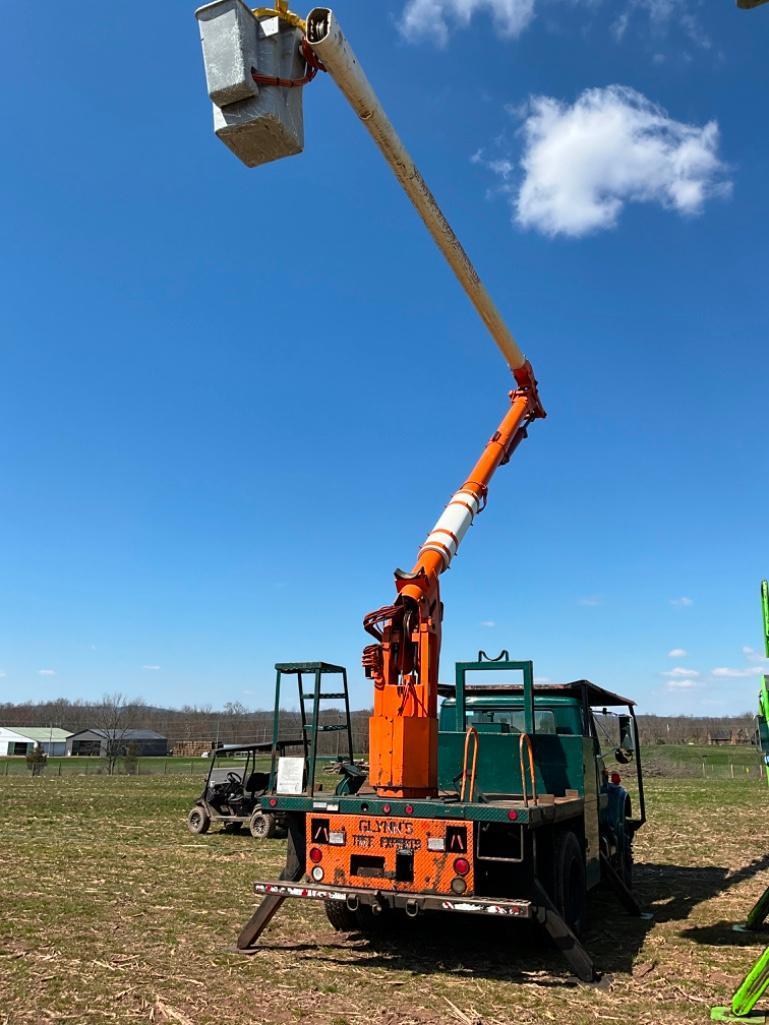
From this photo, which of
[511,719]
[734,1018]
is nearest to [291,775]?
[511,719]

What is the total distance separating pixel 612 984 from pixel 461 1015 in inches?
61.4

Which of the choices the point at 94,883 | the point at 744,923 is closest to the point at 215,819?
the point at 94,883

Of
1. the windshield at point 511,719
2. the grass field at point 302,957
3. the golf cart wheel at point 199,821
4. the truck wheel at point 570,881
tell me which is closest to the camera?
the grass field at point 302,957

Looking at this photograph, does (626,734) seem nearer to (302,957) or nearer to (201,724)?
(302,957)

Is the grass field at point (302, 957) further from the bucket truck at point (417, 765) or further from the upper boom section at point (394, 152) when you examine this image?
the upper boom section at point (394, 152)

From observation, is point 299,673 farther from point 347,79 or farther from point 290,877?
point 347,79

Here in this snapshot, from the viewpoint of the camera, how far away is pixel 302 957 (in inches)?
298

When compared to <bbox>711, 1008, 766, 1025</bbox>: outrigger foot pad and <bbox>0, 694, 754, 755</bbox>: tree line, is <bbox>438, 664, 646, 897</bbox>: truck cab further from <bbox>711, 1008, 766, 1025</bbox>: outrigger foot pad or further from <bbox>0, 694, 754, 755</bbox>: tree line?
<bbox>0, 694, 754, 755</bbox>: tree line

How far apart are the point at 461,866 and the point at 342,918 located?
84.2 inches

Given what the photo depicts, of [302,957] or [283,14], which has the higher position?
[283,14]

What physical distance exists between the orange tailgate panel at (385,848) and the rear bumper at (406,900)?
0.14 metres

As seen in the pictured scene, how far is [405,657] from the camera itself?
7992 mm

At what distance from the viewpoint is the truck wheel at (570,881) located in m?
7.61

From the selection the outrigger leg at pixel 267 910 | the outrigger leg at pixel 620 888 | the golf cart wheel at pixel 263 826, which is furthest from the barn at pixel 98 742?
the outrigger leg at pixel 267 910
